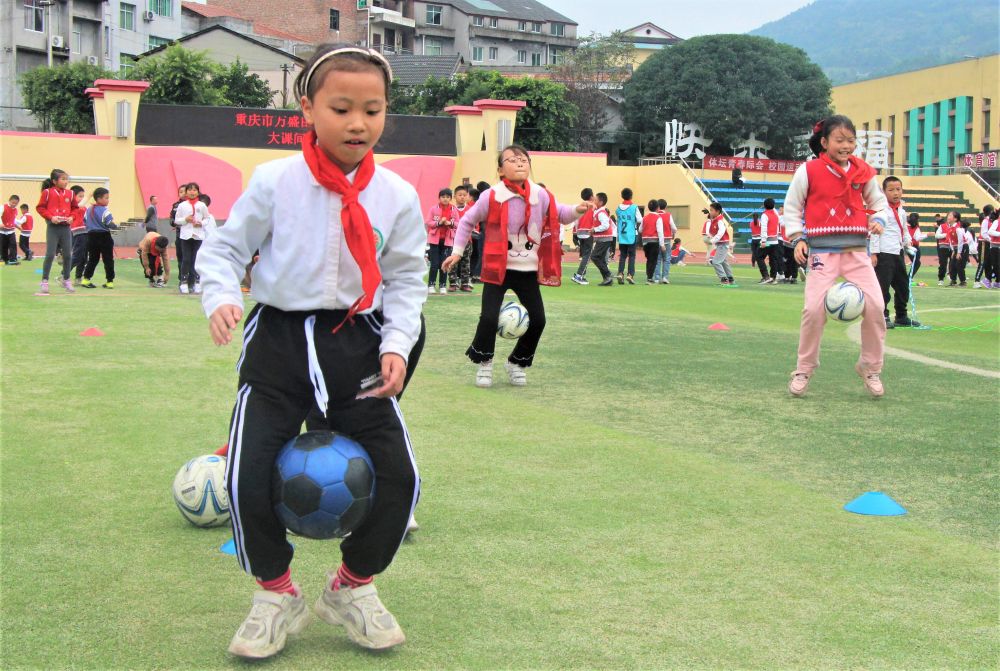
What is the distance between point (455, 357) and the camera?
35.1 ft

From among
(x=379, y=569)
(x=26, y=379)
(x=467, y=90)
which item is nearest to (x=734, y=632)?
(x=379, y=569)

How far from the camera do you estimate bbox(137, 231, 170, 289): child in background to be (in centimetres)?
1988

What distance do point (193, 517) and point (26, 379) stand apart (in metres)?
4.77

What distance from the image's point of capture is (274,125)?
3997 centimetres

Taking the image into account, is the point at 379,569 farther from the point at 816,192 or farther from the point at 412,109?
the point at 412,109

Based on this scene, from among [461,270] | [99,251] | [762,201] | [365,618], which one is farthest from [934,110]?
[365,618]

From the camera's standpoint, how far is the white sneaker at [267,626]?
3266 mm

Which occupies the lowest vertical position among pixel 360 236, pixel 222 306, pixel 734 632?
pixel 734 632

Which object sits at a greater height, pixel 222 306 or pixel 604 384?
pixel 222 306

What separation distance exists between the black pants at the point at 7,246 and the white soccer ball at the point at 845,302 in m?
23.5

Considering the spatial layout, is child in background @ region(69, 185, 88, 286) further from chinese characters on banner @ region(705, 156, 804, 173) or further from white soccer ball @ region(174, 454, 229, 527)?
chinese characters on banner @ region(705, 156, 804, 173)

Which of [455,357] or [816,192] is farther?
[455,357]

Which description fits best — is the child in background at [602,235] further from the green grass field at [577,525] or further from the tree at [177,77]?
the tree at [177,77]

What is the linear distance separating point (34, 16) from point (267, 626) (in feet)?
207
